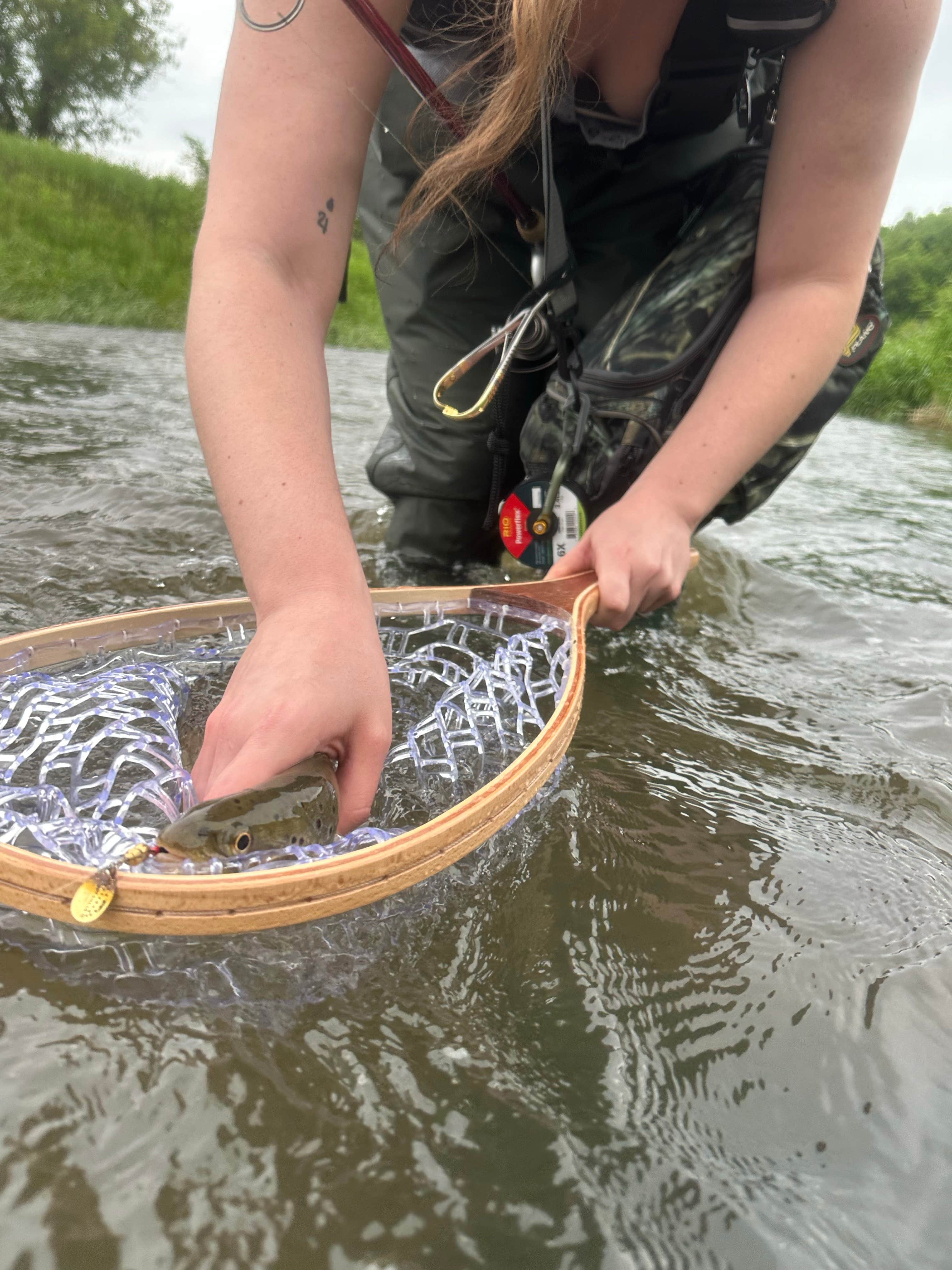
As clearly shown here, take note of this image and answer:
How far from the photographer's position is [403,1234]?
64cm

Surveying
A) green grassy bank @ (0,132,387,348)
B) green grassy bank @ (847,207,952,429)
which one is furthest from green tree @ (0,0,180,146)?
green grassy bank @ (847,207,952,429)

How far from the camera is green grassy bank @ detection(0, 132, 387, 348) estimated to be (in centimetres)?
838

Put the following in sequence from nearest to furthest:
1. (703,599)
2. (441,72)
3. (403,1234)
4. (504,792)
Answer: (403,1234)
(504,792)
(441,72)
(703,599)

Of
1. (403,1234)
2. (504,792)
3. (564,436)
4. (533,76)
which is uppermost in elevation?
(533,76)

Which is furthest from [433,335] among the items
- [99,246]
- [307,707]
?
[99,246]

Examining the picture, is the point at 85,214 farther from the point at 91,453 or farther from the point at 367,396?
the point at 91,453

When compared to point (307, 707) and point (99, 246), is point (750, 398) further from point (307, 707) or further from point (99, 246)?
point (99, 246)

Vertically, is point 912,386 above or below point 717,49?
below

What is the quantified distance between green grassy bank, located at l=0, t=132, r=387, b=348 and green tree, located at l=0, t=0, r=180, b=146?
9.64 metres

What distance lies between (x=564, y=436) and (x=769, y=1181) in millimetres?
1357

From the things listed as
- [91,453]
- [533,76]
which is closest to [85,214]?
[91,453]

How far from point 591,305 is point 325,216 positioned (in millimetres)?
945

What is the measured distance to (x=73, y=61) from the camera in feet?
62.5

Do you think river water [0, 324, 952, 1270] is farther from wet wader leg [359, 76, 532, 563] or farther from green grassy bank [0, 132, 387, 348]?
green grassy bank [0, 132, 387, 348]
